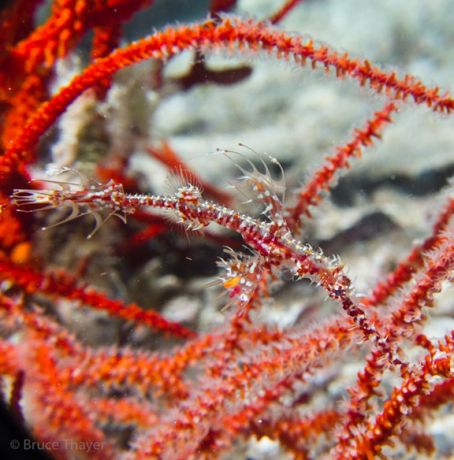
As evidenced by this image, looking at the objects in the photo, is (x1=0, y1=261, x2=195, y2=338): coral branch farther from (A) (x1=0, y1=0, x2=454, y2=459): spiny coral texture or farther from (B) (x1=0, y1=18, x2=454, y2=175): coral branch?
(B) (x1=0, y1=18, x2=454, y2=175): coral branch

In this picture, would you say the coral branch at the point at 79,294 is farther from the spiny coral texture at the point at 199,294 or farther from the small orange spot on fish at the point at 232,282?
the small orange spot on fish at the point at 232,282

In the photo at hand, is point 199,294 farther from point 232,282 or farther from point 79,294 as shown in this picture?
point 232,282

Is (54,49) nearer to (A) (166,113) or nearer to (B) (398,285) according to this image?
(A) (166,113)

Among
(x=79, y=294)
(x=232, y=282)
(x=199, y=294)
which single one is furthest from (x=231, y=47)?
(x=79, y=294)

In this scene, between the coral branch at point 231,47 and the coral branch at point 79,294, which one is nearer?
the coral branch at point 231,47
